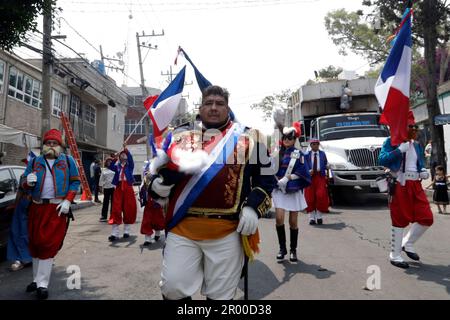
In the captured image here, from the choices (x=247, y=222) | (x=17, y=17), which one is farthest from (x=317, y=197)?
(x=17, y=17)

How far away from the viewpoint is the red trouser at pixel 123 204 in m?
7.54

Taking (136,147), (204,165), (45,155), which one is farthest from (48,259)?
(136,147)

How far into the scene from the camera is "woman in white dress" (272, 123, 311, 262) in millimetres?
5418

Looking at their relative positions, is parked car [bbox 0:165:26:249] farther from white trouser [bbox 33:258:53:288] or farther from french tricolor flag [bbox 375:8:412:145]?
french tricolor flag [bbox 375:8:412:145]

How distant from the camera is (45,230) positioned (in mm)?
4320

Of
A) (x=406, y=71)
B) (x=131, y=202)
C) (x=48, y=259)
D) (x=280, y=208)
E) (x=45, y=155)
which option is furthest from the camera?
(x=131, y=202)

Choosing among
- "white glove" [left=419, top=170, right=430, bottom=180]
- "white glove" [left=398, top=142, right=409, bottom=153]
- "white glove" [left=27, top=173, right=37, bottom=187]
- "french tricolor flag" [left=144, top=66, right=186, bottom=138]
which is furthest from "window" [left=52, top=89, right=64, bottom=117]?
"white glove" [left=419, top=170, right=430, bottom=180]

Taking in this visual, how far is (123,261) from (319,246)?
10.4 feet

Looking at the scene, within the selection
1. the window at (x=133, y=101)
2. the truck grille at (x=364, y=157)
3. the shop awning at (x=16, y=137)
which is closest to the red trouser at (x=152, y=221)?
the truck grille at (x=364, y=157)

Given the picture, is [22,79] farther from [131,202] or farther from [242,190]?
[242,190]

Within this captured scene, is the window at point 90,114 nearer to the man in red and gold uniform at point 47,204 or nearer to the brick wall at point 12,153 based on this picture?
the brick wall at point 12,153

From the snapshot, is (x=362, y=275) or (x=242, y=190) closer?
(x=242, y=190)

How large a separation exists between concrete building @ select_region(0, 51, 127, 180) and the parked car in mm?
8108
